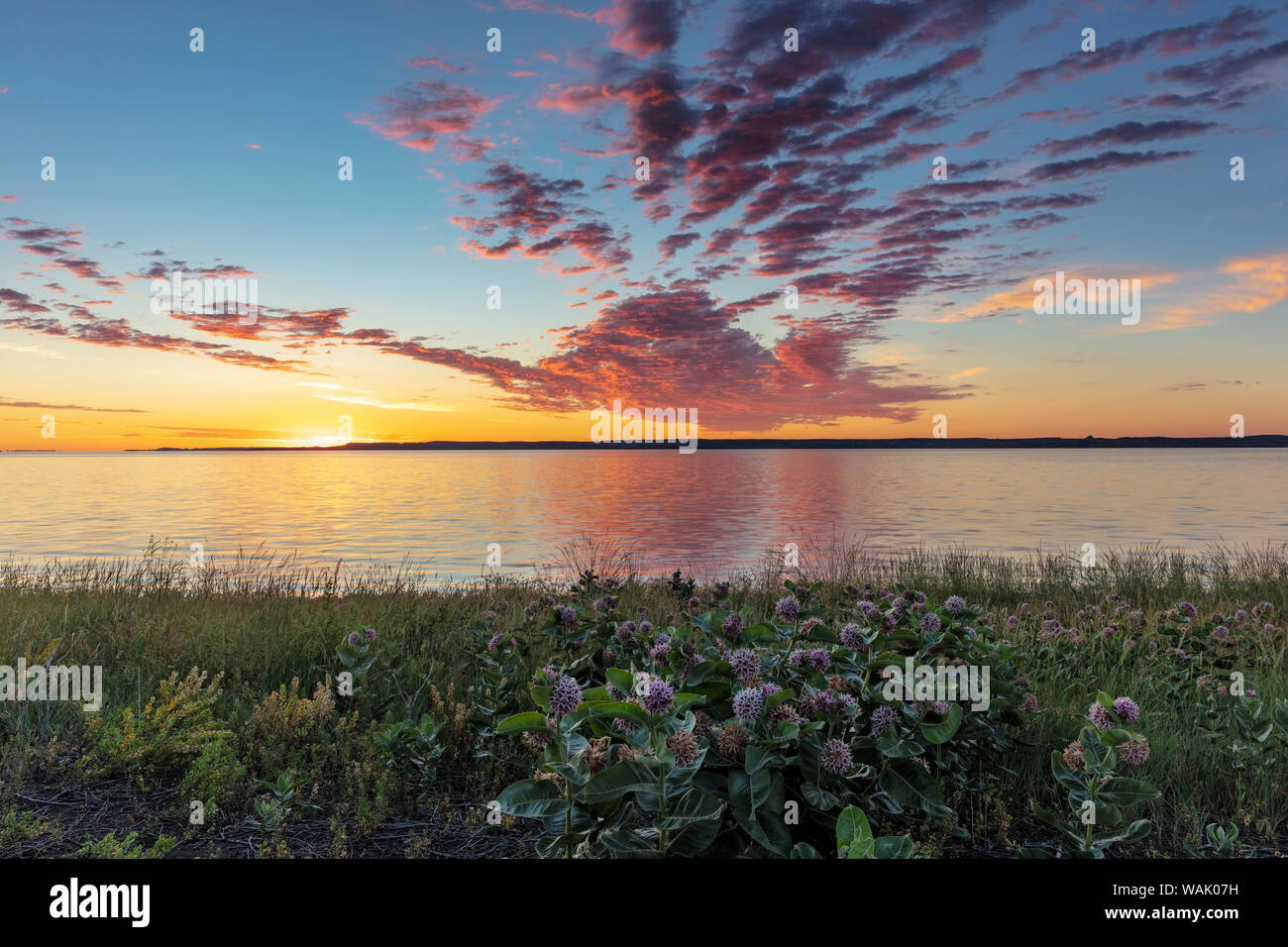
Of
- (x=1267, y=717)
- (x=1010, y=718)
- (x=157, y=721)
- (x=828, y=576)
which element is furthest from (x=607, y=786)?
(x=828, y=576)

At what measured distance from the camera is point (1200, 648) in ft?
21.1

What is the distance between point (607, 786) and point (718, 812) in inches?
15.9

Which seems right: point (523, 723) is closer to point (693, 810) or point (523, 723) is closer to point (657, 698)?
point (657, 698)

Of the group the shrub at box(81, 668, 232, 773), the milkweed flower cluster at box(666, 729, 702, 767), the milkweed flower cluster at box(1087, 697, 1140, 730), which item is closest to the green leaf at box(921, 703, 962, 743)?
the milkweed flower cluster at box(1087, 697, 1140, 730)

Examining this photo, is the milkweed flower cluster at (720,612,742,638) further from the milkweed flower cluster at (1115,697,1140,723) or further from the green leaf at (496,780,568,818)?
the milkweed flower cluster at (1115,697,1140,723)

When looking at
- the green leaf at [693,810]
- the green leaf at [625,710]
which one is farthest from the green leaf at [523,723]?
the green leaf at [693,810]

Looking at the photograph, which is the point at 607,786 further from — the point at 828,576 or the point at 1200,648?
the point at 828,576

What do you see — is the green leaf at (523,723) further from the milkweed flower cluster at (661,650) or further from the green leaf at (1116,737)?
the green leaf at (1116,737)

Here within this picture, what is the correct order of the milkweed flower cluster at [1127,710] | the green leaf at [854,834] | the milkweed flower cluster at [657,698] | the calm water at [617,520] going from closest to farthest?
the green leaf at [854,834], the milkweed flower cluster at [657,698], the milkweed flower cluster at [1127,710], the calm water at [617,520]

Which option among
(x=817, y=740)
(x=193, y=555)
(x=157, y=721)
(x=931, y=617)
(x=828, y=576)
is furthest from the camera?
(x=193, y=555)

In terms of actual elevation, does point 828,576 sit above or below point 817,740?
below

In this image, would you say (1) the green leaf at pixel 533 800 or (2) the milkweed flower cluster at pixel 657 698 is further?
(1) the green leaf at pixel 533 800
